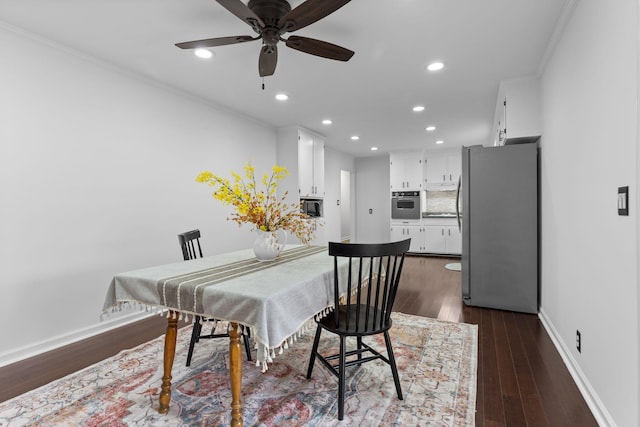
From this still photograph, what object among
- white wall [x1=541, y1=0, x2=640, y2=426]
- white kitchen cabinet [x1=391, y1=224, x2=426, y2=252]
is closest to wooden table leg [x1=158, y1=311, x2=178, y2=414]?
white wall [x1=541, y1=0, x2=640, y2=426]

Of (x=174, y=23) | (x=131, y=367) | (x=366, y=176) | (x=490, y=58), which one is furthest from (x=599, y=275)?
(x=366, y=176)

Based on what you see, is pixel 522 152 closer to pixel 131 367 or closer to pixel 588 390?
pixel 588 390

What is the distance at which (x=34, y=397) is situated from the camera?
6.15 feet

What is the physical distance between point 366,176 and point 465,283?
17.1 ft

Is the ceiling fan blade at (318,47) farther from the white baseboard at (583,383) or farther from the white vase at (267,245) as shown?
the white baseboard at (583,383)

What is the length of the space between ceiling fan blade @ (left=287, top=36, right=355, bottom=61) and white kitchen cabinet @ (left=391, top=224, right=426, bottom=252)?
18.4 feet

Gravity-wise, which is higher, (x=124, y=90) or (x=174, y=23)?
(x=174, y=23)

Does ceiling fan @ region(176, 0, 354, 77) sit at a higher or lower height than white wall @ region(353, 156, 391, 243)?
higher

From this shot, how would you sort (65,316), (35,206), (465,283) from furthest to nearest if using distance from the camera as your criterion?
1. (465,283)
2. (65,316)
3. (35,206)

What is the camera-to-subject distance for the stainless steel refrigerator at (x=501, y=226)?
128 inches

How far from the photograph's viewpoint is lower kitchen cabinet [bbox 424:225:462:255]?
695 cm

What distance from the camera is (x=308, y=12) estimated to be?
1780 mm

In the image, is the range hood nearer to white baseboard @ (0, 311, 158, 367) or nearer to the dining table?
the dining table

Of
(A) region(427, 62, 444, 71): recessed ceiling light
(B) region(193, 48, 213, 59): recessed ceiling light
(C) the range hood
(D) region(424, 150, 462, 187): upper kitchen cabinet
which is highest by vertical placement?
(B) region(193, 48, 213, 59): recessed ceiling light
